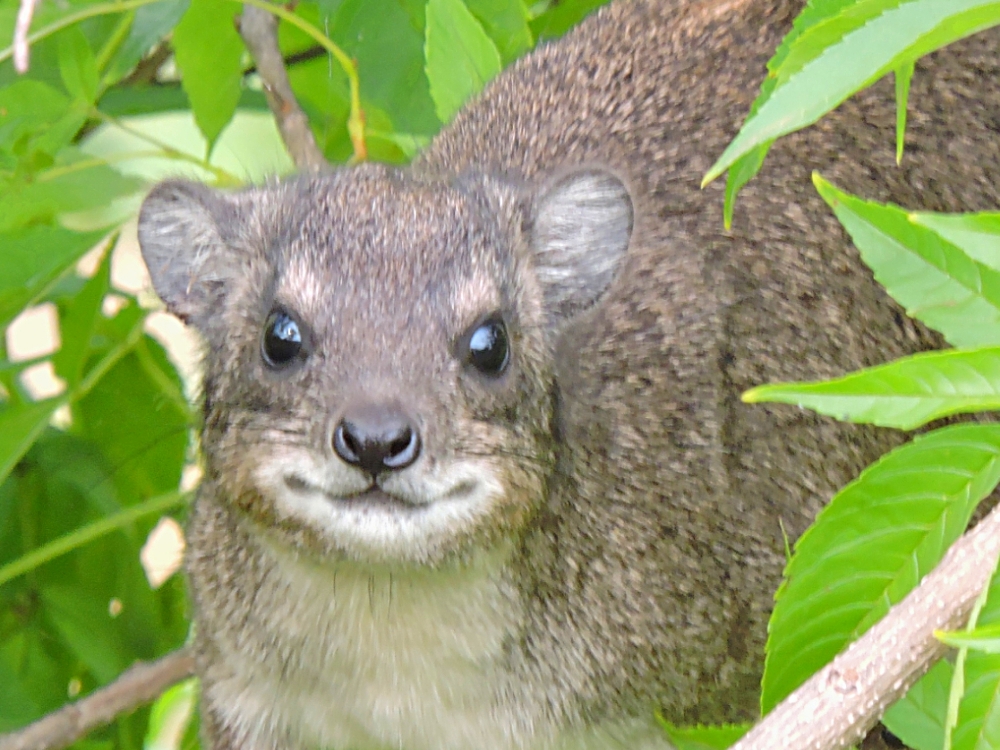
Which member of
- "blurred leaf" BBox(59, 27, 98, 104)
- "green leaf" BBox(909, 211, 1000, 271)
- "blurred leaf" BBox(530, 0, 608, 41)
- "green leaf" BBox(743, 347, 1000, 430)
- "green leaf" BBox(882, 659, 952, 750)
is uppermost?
"blurred leaf" BBox(59, 27, 98, 104)

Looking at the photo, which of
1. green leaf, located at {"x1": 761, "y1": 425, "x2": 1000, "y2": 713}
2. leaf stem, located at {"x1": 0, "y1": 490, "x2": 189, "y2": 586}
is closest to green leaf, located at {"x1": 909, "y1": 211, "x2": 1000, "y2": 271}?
green leaf, located at {"x1": 761, "y1": 425, "x2": 1000, "y2": 713}

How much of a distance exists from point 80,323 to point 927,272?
2.61m

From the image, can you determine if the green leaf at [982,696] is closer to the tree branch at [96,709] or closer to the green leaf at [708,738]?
the green leaf at [708,738]

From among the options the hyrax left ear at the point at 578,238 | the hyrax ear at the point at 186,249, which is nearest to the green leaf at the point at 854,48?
the hyrax left ear at the point at 578,238

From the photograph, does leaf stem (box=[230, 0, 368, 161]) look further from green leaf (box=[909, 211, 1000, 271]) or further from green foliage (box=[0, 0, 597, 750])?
green leaf (box=[909, 211, 1000, 271])

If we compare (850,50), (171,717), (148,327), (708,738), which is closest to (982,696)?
(708,738)

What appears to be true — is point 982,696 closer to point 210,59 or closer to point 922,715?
point 922,715

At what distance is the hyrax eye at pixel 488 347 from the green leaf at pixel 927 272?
1361 millimetres

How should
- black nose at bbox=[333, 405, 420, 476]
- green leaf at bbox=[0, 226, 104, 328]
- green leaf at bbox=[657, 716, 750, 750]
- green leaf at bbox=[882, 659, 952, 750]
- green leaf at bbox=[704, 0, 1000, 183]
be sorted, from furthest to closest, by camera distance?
1. green leaf at bbox=[0, 226, 104, 328]
2. black nose at bbox=[333, 405, 420, 476]
3. green leaf at bbox=[657, 716, 750, 750]
4. green leaf at bbox=[882, 659, 952, 750]
5. green leaf at bbox=[704, 0, 1000, 183]

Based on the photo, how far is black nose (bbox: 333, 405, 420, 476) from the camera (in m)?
2.86

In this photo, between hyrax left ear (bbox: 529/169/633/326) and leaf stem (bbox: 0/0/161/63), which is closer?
leaf stem (bbox: 0/0/161/63)

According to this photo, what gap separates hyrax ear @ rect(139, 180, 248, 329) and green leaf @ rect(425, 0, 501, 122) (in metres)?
0.60

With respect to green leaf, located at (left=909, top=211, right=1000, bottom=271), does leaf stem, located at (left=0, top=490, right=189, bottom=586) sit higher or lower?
lower

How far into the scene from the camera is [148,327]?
4555 mm
